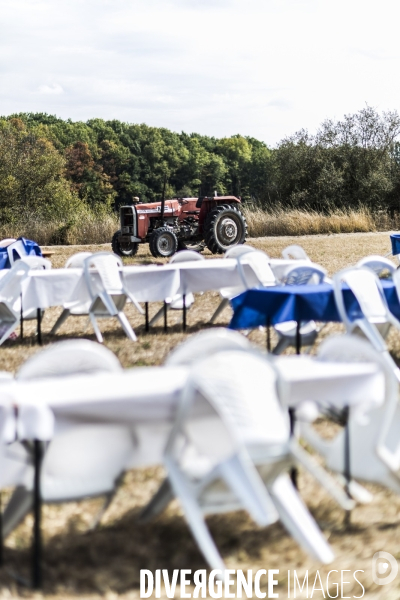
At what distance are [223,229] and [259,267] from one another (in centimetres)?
1074

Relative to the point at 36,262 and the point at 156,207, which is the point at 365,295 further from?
the point at 156,207

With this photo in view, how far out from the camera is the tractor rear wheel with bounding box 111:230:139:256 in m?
19.7

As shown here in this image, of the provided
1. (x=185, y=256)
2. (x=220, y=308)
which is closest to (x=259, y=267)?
(x=220, y=308)

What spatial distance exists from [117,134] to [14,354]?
80.5 metres

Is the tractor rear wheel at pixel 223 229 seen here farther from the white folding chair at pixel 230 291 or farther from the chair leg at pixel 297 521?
the chair leg at pixel 297 521

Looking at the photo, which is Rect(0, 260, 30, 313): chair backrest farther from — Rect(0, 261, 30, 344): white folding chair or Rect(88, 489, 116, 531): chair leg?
Rect(88, 489, 116, 531): chair leg

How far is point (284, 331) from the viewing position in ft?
24.2

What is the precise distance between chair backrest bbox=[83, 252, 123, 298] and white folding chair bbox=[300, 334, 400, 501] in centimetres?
494

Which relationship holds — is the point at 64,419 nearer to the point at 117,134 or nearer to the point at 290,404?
the point at 290,404

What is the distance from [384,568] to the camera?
3.42m

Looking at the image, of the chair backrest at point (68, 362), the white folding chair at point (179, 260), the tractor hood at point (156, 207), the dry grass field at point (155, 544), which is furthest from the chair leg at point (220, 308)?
the tractor hood at point (156, 207)

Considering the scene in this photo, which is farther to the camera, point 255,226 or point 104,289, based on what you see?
point 255,226

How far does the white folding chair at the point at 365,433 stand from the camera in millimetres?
3586

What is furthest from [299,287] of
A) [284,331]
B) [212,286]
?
[212,286]
